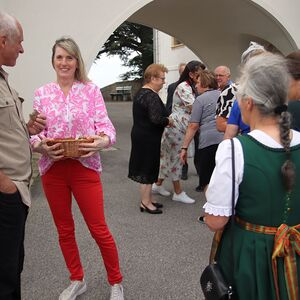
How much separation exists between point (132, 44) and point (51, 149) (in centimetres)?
2573

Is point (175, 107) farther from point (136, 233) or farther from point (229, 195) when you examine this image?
point (229, 195)

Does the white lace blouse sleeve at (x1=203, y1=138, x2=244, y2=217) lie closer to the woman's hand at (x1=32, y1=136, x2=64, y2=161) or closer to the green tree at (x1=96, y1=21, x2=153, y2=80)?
the woman's hand at (x1=32, y1=136, x2=64, y2=161)

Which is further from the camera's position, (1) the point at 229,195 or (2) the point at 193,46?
(2) the point at 193,46

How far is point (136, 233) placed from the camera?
4.16 metres

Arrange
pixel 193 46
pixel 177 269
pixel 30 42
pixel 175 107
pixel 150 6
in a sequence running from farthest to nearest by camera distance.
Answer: pixel 193 46
pixel 150 6
pixel 30 42
pixel 175 107
pixel 177 269

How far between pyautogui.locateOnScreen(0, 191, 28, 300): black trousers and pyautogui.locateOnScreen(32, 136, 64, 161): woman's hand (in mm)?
425

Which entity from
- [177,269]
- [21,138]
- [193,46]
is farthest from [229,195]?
[193,46]

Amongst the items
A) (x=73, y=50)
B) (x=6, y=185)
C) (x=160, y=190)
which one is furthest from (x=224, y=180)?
(x=160, y=190)

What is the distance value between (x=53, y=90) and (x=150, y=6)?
31.9 ft

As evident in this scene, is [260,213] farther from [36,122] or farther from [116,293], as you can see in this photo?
[116,293]

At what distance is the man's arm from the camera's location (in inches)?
74.4

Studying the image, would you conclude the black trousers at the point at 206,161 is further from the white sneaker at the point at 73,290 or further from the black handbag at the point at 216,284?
the black handbag at the point at 216,284

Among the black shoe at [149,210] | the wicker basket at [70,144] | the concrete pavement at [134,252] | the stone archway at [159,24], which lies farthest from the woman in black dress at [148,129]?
the stone archway at [159,24]

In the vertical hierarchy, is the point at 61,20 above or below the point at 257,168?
above
